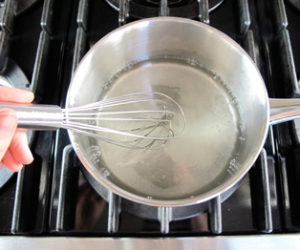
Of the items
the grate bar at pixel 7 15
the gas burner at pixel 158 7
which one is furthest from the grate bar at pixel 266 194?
the grate bar at pixel 7 15

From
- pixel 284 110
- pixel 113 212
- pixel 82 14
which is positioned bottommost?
pixel 113 212

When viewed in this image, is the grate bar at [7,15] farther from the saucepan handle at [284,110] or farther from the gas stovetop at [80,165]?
the saucepan handle at [284,110]

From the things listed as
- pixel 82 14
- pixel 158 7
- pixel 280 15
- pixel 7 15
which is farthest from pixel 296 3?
pixel 7 15

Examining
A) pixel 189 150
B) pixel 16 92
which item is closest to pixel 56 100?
pixel 16 92

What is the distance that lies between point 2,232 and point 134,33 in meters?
0.29

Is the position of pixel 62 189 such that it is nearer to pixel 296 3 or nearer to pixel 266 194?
pixel 266 194

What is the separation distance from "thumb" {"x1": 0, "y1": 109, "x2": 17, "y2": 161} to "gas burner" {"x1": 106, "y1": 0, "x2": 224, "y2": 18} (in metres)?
0.24

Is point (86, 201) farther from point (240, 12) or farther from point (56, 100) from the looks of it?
point (240, 12)

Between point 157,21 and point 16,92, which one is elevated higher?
point 157,21

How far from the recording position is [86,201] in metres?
0.44

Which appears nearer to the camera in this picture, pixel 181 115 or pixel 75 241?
pixel 75 241

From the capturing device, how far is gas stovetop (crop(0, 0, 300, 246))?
420 mm

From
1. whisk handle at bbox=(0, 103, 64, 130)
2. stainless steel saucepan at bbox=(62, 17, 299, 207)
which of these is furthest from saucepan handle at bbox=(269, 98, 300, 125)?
whisk handle at bbox=(0, 103, 64, 130)

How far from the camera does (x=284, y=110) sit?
1.37 feet
